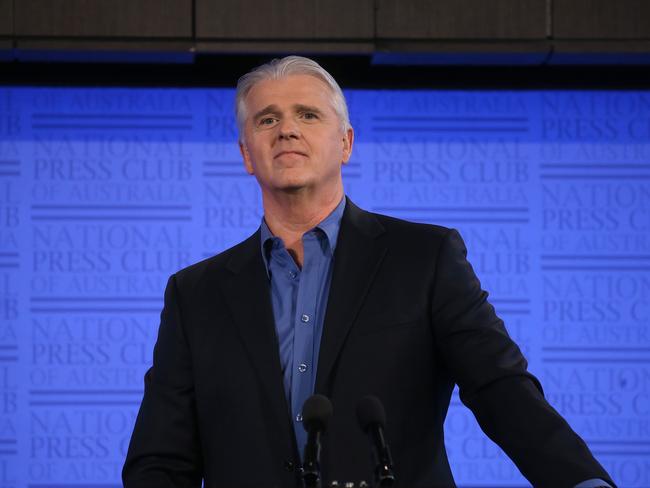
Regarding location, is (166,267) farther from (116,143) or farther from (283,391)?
(283,391)

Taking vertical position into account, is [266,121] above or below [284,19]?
below

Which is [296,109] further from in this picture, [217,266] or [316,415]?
[316,415]

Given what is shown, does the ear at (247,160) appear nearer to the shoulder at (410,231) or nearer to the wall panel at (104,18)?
the shoulder at (410,231)

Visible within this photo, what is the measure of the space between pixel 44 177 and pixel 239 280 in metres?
2.12

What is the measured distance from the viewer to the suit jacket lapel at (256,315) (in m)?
1.52

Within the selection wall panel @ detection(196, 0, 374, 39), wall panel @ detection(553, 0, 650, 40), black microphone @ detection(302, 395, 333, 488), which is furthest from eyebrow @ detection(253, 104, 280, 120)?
wall panel @ detection(553, 0, 650, 40)

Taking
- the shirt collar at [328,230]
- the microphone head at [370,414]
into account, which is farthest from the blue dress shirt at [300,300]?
the microphone head at [370,414]

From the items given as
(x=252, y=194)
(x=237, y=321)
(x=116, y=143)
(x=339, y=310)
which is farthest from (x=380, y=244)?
(x=116, y=143)

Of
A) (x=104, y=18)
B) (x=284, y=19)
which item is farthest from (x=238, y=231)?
(x=104, y=18)

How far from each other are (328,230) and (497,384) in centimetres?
45

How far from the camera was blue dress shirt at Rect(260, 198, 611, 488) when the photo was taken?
1551 millimetres

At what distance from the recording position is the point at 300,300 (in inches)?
63.5

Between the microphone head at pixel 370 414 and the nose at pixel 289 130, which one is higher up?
the nose at pixel 289 130

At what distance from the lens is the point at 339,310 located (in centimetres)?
155
